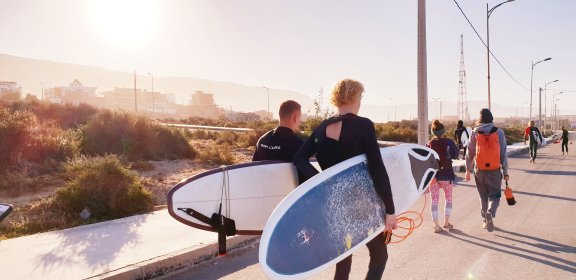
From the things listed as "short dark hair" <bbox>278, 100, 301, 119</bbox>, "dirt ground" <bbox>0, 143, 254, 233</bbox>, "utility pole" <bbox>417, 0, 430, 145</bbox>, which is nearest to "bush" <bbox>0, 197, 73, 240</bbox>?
"dirt ground" <bbox>0, 143, 254, 233</bbox>

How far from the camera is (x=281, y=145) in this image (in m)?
3.78

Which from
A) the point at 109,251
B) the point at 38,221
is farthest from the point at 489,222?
the point at 38,221

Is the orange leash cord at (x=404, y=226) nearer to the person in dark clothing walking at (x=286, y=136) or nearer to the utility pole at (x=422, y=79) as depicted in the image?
the person in dark clothing walking at (x=286, y=136)

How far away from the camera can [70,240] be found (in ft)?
19.3

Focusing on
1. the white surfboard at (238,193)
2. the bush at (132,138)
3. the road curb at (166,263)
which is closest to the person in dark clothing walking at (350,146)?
the white surfboard at (238,193)

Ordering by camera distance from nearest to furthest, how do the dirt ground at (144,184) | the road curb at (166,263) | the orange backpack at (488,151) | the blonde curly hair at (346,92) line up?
the blonde curly hair at (346,92) → the road curb at (166,263) → the orange backpack at (488,151) → the dirt ground at (144,184)

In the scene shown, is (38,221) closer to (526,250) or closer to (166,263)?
(166,263)

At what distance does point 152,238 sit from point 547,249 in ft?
17.2

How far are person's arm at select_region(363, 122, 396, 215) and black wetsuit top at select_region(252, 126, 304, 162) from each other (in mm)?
801

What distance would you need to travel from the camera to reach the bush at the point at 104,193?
7.62 metres

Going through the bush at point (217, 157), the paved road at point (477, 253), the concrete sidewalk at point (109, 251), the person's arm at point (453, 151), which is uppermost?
the person's arm at point (453, 151)

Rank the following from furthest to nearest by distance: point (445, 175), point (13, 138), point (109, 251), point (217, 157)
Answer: point (217, 157) < point (13, 138) < point (445, 175) < point (109, 251)

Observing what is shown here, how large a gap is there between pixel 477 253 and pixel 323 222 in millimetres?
3151

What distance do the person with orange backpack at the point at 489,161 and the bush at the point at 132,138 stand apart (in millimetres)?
11056
